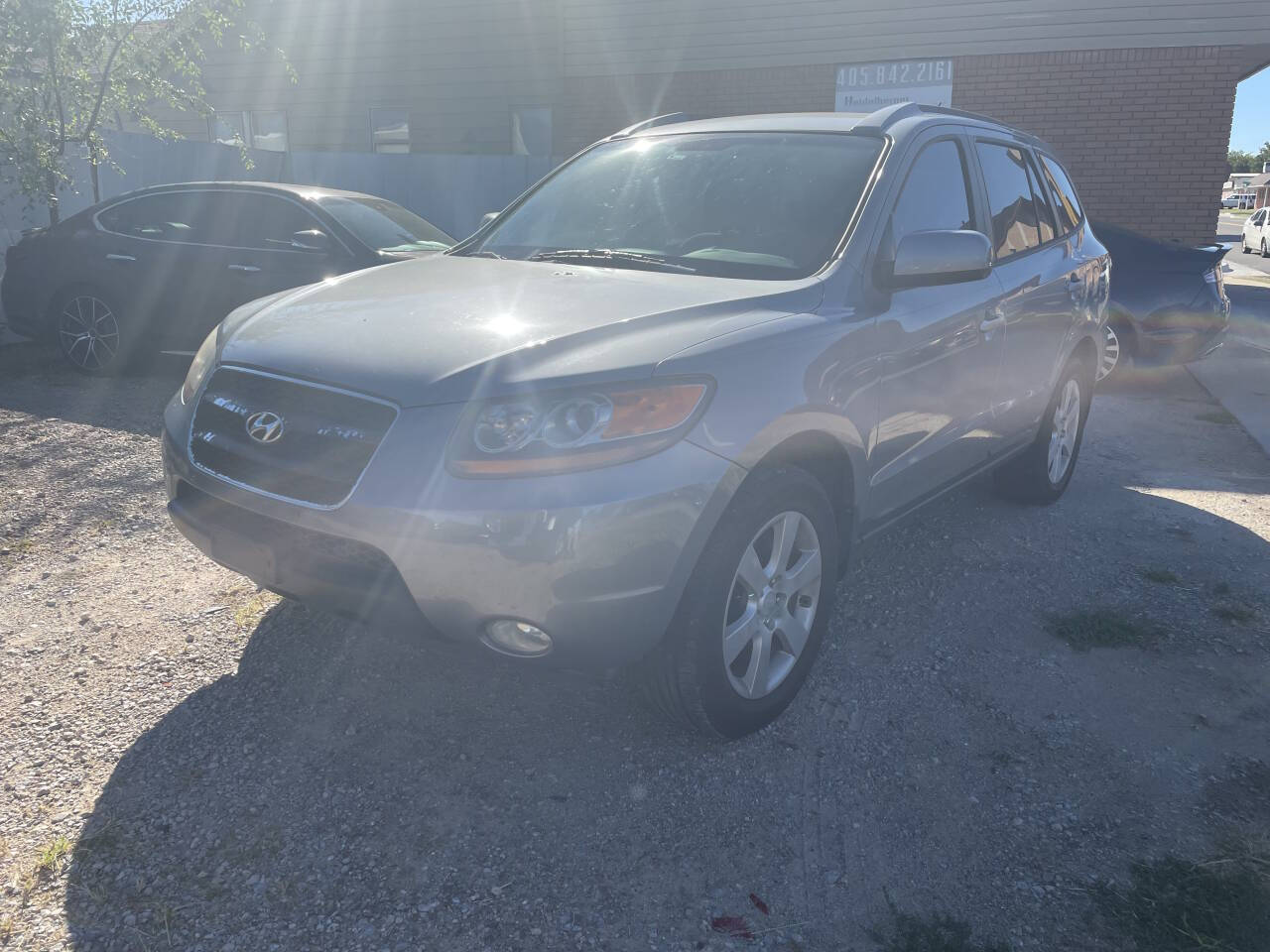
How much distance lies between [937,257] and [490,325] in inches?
59.1

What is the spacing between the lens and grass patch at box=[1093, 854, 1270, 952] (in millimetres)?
2256

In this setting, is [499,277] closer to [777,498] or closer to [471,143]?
[777,498]

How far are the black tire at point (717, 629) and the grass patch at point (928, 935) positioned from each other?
2.34ft

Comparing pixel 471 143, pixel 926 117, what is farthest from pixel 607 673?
pixel 471 143

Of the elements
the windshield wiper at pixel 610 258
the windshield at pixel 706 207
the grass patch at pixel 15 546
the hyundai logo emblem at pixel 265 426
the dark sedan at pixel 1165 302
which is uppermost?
the windshield at pixel 706 207

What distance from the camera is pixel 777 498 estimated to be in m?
2.81

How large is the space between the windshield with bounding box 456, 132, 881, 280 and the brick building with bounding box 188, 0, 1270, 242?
10863 mm

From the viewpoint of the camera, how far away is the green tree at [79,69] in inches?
344

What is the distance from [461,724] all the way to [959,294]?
2430 mm

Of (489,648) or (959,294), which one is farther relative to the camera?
(959,294)

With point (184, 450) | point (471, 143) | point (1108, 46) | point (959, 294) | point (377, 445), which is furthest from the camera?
point (471, 143)

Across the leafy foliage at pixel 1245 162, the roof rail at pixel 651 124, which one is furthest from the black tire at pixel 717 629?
the leafy foliage at pixel 1245 162

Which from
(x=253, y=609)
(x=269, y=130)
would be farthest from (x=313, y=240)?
(x=269, y=130)

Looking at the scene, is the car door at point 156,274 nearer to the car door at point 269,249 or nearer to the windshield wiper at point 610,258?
the car door at point 269,249
